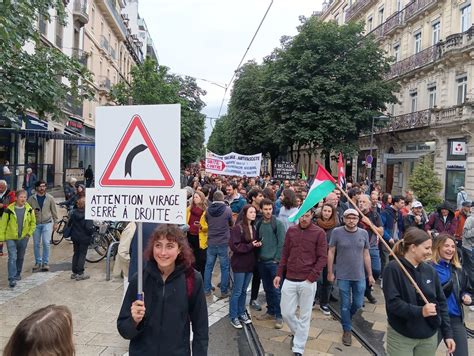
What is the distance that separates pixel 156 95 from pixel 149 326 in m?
24.7

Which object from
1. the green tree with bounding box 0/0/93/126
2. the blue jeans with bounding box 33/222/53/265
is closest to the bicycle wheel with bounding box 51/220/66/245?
the blue jeans with bounding box 33/222/53/265

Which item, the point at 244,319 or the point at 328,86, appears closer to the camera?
the point at 244,319

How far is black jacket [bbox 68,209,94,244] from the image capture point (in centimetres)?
744

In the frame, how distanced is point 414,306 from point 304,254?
175 centimetres

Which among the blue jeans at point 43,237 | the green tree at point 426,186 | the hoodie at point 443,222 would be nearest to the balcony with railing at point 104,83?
the green tree at point 426,186

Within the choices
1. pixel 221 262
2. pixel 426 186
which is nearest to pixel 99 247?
pixel 221 262

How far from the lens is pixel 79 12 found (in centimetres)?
2745

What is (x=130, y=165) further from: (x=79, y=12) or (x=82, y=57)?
(x=79, y=12)

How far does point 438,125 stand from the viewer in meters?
24.9

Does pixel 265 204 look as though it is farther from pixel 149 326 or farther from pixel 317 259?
pixel 149 326

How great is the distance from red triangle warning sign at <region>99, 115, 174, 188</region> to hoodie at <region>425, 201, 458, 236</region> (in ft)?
22.1

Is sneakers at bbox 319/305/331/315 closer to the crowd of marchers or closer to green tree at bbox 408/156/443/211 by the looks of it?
the crowd of marchers

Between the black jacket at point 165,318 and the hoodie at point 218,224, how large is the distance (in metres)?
3.81

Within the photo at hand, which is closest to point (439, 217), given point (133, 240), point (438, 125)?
point (133, 240)
